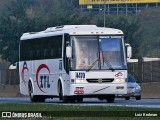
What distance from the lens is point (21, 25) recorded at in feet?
414

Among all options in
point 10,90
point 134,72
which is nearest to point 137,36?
point 10,90

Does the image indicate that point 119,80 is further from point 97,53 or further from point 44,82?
point 44,82

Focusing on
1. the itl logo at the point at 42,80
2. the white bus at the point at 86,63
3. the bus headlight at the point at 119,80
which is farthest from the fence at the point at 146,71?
the bus headlight at the point at 119,80

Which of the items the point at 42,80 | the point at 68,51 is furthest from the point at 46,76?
the point at 68,51

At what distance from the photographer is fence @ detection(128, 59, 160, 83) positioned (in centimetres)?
6056

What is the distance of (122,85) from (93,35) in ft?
8.62

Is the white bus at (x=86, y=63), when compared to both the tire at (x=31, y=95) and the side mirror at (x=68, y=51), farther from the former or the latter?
the tire at (x=31, y=95)

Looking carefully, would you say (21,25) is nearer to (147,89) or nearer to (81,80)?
(147,89)

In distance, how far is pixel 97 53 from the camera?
43906mm

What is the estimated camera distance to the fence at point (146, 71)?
6056 centimetres

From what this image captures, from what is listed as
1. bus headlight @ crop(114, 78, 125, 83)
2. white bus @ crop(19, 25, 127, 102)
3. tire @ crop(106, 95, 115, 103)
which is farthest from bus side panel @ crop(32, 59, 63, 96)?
bus headlight @ crop(114, 78, 125, 83)

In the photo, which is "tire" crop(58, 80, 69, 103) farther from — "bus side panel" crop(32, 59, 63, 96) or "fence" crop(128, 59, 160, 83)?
"fence" crop(128, 59, 160, 83)

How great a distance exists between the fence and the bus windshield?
639 inches

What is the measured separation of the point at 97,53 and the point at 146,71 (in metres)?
18.2
